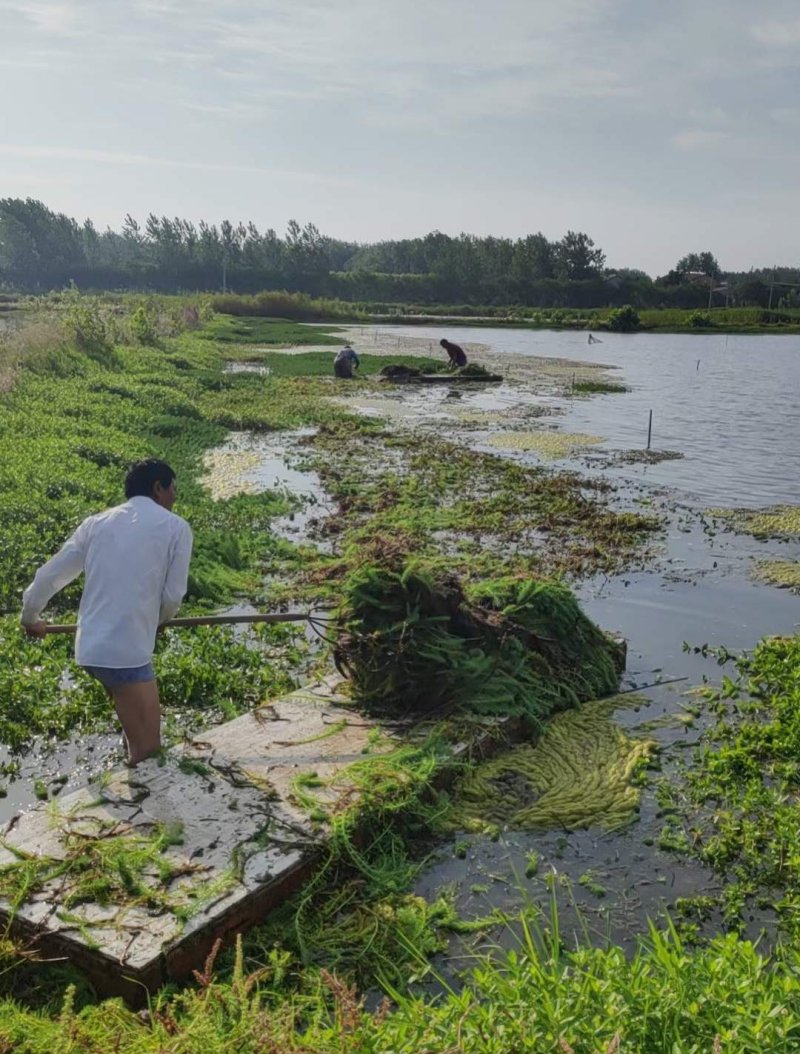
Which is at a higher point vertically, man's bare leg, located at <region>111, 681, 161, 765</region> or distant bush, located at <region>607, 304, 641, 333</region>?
distant bush, located at <region>607, 304, 641, 333</region>

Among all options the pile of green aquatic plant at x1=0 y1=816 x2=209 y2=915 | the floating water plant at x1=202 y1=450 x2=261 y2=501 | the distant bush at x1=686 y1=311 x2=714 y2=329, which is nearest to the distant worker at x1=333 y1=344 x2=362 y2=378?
the floating water plant at x1=202 y1=450 x2=261 y2=501

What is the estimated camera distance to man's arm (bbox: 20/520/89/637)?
468 centimetres

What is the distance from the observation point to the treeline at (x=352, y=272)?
88.6 meters

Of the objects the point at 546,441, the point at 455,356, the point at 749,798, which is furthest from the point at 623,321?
the point at 749,798

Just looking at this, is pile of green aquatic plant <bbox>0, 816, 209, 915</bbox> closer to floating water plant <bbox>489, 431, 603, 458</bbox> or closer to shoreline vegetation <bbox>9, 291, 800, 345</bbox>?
floating water plant <bbox>489, 431, 603, 458</bbox>

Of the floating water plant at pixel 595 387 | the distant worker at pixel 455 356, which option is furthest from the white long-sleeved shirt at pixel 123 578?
the distant worker at pixel 455 356

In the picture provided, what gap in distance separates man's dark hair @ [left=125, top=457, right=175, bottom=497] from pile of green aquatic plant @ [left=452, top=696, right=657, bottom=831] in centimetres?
232

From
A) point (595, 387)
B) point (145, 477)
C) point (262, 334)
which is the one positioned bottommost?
point (145, 477)

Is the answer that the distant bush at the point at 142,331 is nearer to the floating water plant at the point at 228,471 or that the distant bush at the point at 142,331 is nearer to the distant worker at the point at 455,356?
the distant worker at the point at 455,356

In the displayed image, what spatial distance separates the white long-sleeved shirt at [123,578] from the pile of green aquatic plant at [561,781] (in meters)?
1.91

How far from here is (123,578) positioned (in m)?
4.54

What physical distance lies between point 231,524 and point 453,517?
2748 millimetres

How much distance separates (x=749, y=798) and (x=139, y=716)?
325 centimetres

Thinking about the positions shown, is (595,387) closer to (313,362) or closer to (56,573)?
(313,362)
